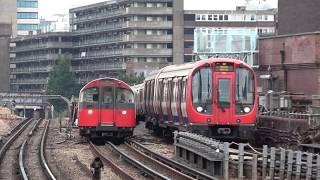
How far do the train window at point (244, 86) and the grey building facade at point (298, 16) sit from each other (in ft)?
72.3

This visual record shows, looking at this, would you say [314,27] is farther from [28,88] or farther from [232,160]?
[28,88]

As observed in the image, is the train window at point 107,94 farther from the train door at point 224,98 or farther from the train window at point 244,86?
the train window at point 244,86

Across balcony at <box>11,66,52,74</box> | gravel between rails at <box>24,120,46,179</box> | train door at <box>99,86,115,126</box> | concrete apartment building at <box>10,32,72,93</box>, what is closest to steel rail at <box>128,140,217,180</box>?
train door at <box>99,86,115,126</box>

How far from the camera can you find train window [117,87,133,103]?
29.0 metres

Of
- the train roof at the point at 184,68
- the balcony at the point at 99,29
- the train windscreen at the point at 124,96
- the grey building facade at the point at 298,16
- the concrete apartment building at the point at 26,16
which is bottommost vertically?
the train windscreen at the point at 124,96

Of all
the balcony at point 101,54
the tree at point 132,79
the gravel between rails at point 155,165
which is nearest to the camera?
the gravel between rails at point 155,165

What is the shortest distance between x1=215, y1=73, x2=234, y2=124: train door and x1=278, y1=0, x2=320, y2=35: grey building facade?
22.5m

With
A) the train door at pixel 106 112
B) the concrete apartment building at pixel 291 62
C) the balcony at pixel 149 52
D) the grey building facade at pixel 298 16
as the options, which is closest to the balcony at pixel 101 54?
the balcony at pixel 149 52

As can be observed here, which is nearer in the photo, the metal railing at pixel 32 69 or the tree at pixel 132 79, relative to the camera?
the tree at pixel 132 79

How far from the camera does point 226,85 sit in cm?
2467

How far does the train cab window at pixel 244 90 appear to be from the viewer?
24688mm

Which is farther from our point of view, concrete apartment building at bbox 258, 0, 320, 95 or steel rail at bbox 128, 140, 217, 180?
concrete apartment building at bbox 258, 0, 320, 95

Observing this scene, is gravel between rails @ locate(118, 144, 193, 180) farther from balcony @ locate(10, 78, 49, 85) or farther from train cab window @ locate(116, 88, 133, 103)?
balcony @ locate(10, 78, 49, 85)

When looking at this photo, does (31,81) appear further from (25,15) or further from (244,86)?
(244,86)
